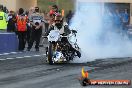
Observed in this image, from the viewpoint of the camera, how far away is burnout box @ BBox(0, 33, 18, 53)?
2027 centimetres

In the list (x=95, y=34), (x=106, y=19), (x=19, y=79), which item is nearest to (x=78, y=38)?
(x=95, y=34)

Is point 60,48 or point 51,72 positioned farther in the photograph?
point 60,48

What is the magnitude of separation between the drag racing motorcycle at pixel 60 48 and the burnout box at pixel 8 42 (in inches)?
182

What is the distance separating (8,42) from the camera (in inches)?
810

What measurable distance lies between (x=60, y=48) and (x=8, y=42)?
509 centimetres

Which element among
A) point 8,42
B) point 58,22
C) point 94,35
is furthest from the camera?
point 8,42

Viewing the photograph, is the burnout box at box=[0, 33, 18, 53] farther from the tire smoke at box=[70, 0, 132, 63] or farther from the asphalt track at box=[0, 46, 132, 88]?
the tire smoke at box=[70, 0, 132, 63]

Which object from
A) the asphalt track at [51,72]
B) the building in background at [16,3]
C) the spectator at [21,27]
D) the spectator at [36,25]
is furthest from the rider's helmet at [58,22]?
the building in background at [16,3]

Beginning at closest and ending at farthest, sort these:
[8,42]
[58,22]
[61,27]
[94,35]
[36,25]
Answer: [61,27] < [58,22] < [94,35] < [8,42] < [36,25]

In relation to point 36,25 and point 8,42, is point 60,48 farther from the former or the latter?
point 36,25

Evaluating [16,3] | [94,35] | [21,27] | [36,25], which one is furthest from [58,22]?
[16,3]

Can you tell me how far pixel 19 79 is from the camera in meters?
12.5

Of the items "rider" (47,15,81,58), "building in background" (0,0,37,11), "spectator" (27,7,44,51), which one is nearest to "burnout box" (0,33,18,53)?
"spectator" (27,7,44,51)

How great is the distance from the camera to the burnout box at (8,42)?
66.5 ft
